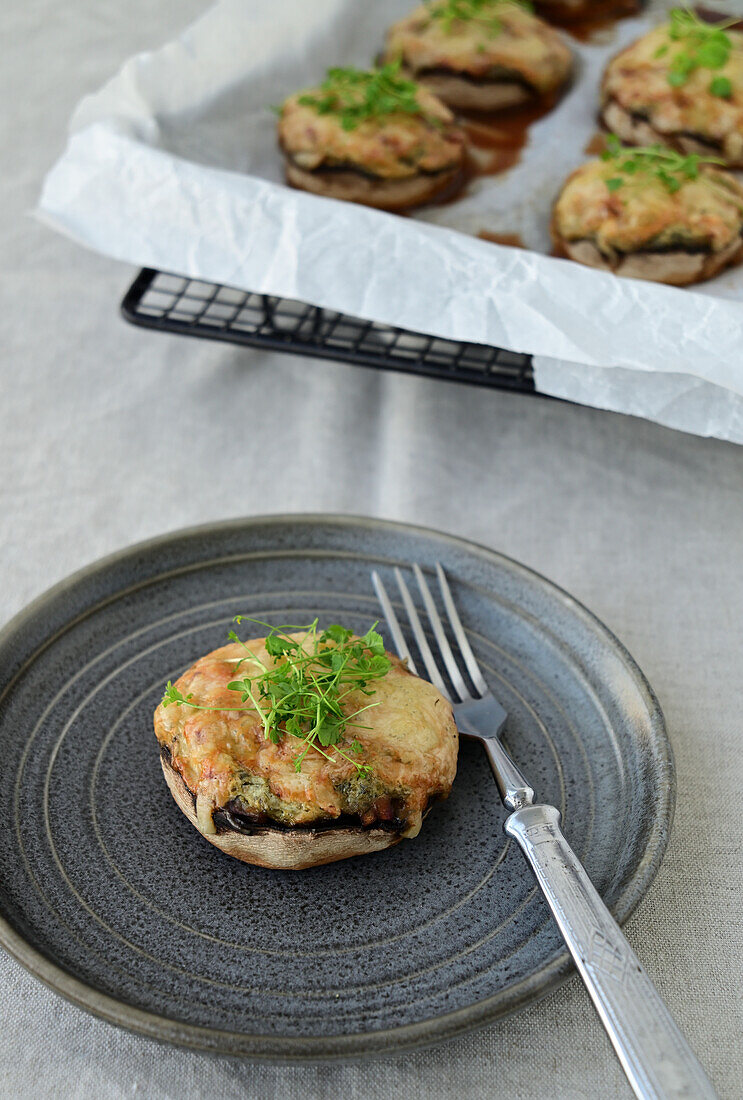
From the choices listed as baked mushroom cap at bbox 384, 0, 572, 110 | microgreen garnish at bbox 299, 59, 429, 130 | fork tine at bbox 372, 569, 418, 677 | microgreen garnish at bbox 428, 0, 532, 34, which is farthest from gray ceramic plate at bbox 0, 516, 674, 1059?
microgreen garnish at bbox 428, 0, 532, 34

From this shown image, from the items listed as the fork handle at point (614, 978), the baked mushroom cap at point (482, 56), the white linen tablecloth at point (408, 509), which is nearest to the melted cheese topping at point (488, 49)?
the baked mushroom cap at point (482, 56)

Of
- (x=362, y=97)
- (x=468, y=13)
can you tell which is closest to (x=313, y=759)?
(x=362, y=97)

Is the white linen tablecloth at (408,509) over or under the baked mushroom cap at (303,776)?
under

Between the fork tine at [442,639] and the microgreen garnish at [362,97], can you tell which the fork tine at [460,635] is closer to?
the fork tine at [442,639]

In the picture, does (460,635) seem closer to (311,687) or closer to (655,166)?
(311,687)

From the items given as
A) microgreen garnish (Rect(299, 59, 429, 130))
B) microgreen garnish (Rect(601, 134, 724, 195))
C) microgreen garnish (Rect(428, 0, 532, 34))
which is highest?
microgreen garnish (Rect(299, 59, 429, 130))

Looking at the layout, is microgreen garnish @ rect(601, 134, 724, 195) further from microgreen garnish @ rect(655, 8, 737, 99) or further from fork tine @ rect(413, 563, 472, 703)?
fork tine @ rect(413, 563, 472, 703)
